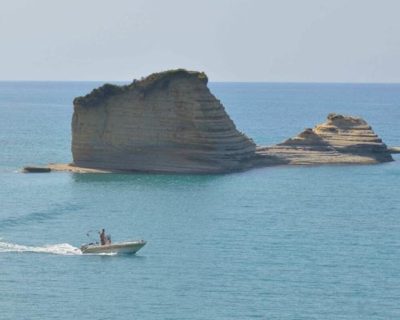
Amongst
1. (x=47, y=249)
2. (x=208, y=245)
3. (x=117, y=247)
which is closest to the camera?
(x=47, y=249)

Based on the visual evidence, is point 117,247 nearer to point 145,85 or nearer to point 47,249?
point 47,249

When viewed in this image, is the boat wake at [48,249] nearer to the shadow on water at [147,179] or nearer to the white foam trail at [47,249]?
the white foam trail at [47,249]

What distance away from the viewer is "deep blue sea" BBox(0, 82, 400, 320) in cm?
6569

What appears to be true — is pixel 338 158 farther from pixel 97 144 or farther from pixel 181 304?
pixel 181 304

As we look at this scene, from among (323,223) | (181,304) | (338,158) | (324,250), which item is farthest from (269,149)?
(181,304)

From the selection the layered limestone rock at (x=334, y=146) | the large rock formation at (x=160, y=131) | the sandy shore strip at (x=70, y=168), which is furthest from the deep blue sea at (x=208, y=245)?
the layered limestone rock at (x=334, y=146)

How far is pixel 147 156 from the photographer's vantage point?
393ft

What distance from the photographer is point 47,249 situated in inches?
3123

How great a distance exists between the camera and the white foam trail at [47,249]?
7900cm

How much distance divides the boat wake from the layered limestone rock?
47698 millimetres

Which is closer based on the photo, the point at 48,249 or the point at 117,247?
the point at 48,249

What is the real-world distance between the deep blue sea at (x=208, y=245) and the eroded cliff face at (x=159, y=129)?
2.52 meters

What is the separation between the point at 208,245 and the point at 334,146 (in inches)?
1935

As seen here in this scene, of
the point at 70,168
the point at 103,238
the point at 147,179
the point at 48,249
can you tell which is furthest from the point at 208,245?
the point at 70,168
